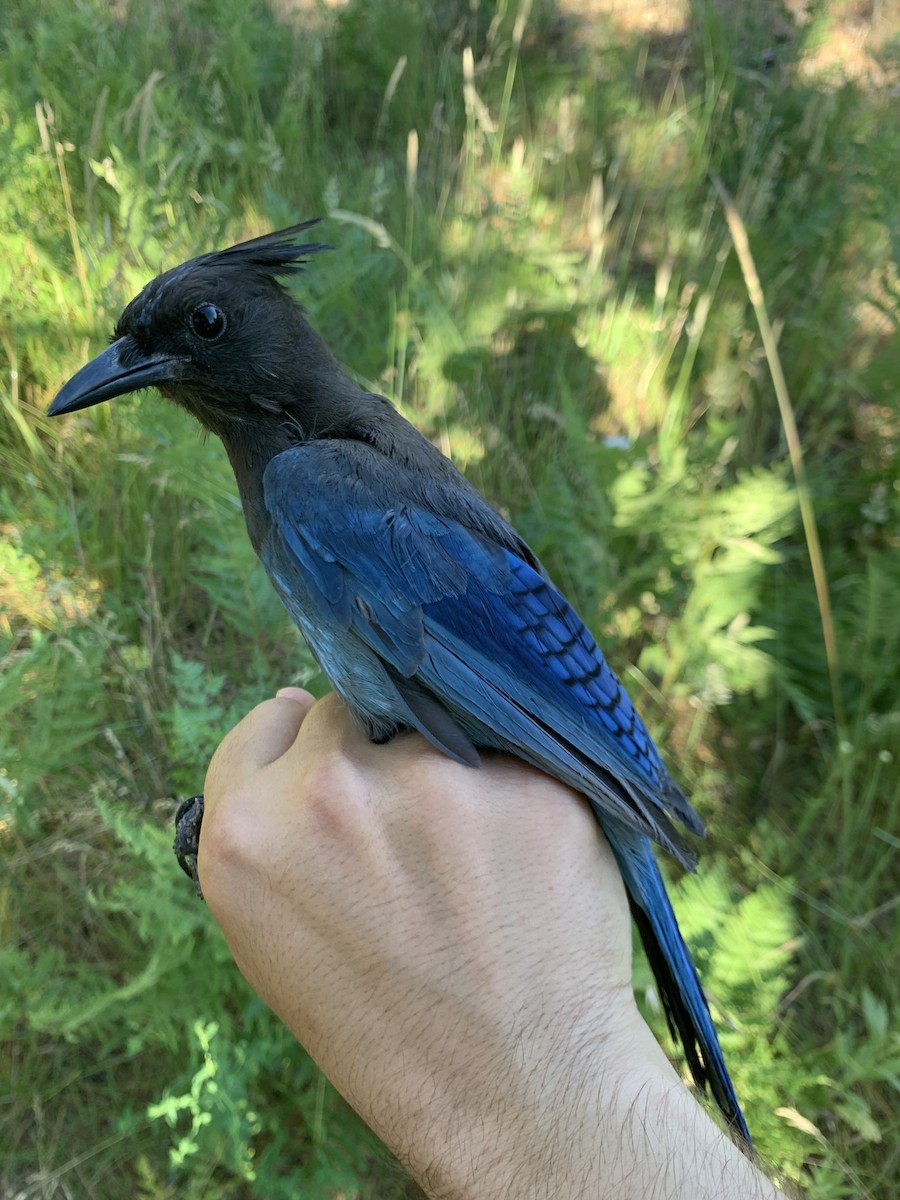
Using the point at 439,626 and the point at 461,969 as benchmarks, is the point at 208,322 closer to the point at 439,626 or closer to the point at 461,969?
the point at 439,626

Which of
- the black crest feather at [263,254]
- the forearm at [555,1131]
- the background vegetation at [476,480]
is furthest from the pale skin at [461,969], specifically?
the black crest feather at [263,254]

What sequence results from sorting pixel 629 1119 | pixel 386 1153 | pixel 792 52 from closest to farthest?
pixel 629 1119 → pixel 386 1153 → pixel 792 52

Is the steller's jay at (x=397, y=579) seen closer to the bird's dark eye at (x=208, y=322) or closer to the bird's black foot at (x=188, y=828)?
the bird's dark eye at (x=208, y=322)

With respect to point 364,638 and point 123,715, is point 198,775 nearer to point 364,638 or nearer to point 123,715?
point 123,715

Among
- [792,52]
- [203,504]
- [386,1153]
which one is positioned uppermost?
[792,52]

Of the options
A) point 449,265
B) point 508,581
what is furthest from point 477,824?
point 449,265

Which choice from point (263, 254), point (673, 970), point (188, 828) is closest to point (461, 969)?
point (673, 970)
